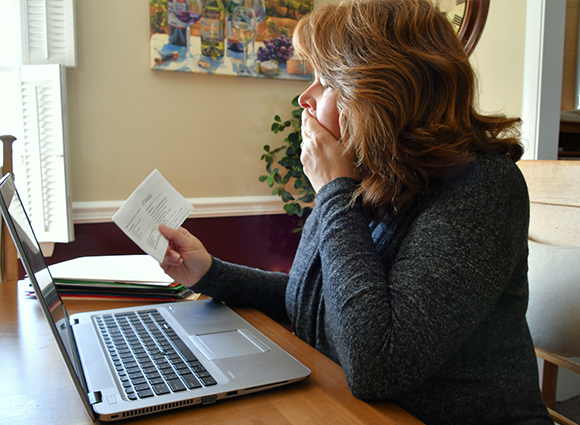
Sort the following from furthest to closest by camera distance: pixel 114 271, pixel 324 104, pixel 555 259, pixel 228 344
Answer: pixel 114 271 < pixel 555 259 < pixel 324 104 < pixel 228 344

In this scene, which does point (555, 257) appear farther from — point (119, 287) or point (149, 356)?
point (119, 287)

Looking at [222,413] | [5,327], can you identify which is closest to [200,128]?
[5,327]

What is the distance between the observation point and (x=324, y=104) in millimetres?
903

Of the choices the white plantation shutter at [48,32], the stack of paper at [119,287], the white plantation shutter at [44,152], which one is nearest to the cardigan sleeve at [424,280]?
the stack of paper at [119,287]

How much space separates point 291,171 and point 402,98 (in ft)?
5.11

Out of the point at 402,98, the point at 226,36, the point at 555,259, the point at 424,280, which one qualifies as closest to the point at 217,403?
the point at 424,280

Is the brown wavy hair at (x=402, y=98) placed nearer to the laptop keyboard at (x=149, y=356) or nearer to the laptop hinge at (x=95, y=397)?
the laptop keyboard at (x=149, y=356)

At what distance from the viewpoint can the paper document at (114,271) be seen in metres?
1.05

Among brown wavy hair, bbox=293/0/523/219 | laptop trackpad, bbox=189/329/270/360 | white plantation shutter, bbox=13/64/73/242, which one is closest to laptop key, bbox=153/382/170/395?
laptop trackpad, bbox=189/329/270/360

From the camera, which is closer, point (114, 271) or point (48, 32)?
point (114, 271)

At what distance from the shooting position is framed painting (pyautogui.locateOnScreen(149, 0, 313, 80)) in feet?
7.09

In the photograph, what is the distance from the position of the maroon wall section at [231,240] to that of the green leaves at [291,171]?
0.15 m

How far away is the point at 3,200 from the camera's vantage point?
0.51 metres

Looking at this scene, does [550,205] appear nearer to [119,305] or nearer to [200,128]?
[119,305]
